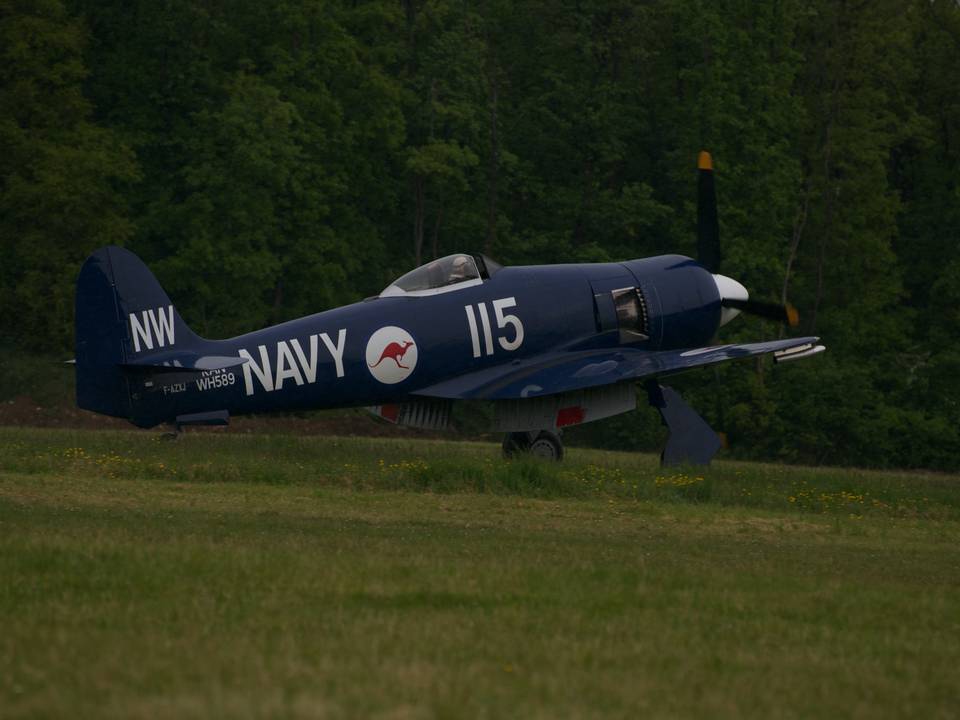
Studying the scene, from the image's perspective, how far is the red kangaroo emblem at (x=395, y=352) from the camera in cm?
2062

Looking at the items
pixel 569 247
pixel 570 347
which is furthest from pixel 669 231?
pixel 570 347

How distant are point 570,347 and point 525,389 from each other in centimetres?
137

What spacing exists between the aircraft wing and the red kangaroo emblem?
0.67m

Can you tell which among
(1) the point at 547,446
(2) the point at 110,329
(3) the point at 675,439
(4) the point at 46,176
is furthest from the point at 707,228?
(4) the point at 46,176

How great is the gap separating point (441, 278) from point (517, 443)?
2.97m

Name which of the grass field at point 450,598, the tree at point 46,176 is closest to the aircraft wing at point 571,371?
the grass field at point 450,598

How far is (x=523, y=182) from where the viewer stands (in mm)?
48344

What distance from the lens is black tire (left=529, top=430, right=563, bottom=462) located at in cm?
2217

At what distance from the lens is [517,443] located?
884 inches

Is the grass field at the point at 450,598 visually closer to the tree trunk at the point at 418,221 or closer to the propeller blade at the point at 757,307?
the propeller blade at the point at 757,307

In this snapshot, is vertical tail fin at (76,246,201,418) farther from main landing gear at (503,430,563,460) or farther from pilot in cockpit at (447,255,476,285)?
main landing gear at (503,430,563,460)

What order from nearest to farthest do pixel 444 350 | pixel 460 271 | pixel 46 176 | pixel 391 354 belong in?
1. pixel 391 354
2. pixel 444 350
3. pixel 460 271
4. pixel 46 176

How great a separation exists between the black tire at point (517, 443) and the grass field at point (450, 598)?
12.1 feet

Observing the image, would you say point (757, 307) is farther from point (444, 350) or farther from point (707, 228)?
point (444, 350)
